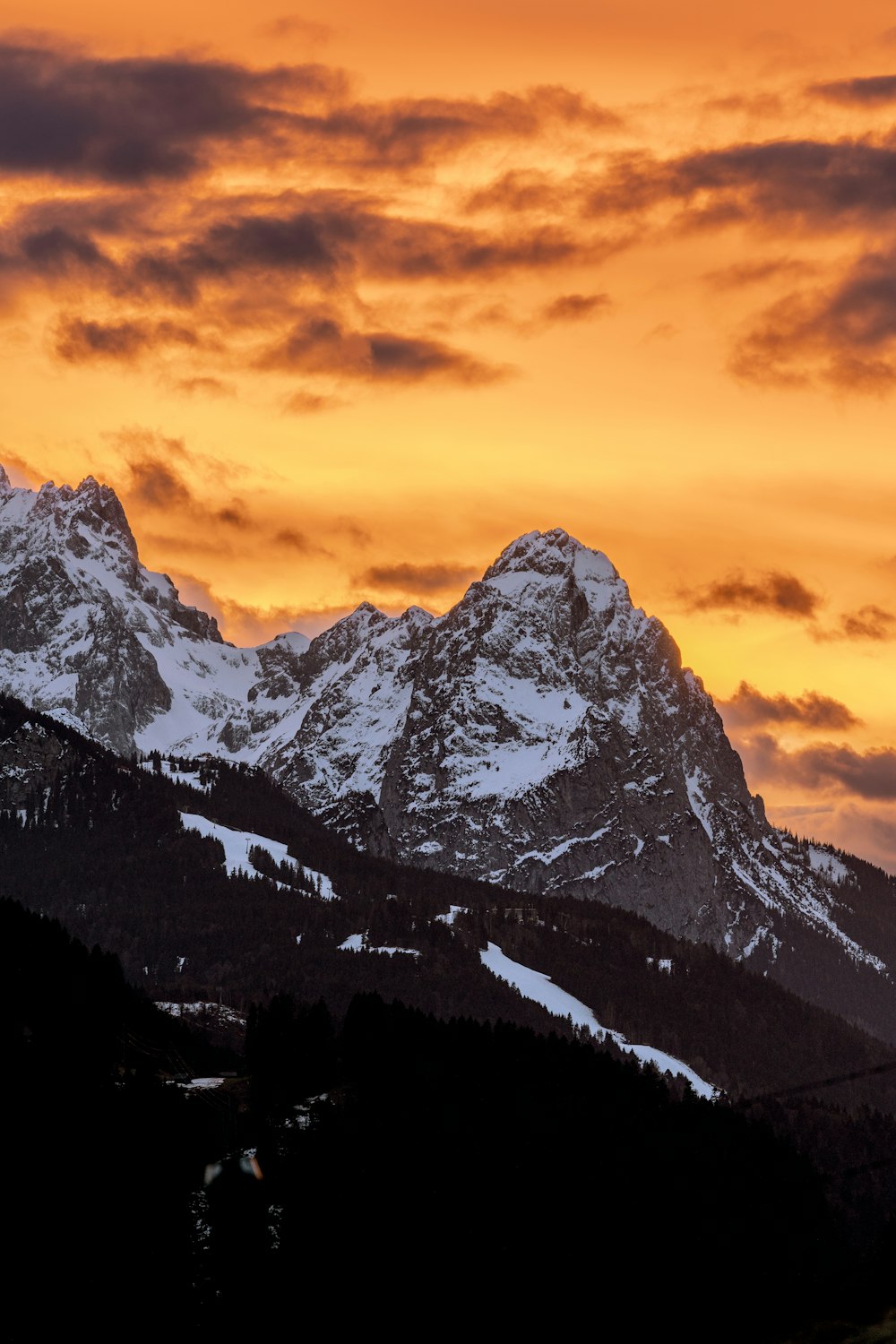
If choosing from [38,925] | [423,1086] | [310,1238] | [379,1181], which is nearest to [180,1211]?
[310,1238]

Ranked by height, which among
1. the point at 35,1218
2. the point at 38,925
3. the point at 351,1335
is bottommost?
the point at 351,1335

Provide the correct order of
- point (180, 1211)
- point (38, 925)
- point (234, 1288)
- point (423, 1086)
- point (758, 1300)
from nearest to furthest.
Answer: point (234, 1288), point (180, 1211), point (758, 1300), point (423, 1086), point (38, 925)

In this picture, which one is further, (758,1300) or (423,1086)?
(423,1086)

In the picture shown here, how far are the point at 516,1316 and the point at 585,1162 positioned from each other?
30938 mm

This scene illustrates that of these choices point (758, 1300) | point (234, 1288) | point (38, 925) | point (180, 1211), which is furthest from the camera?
point (38, 925)

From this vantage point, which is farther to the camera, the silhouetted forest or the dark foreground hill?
the silhouetted forest

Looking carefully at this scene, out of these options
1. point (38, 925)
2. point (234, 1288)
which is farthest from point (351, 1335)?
point (38, 925)

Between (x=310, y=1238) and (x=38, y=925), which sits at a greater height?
(x=38, y=925)

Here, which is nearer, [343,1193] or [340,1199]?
[340,1199]

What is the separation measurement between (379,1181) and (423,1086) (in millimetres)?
29428

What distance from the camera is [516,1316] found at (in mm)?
145250

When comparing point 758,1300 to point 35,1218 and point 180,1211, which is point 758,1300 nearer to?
point 180,1211

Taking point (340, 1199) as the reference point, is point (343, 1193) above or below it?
above

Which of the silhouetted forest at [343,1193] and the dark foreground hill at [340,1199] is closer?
the dark foreground hill at [340,1199]
